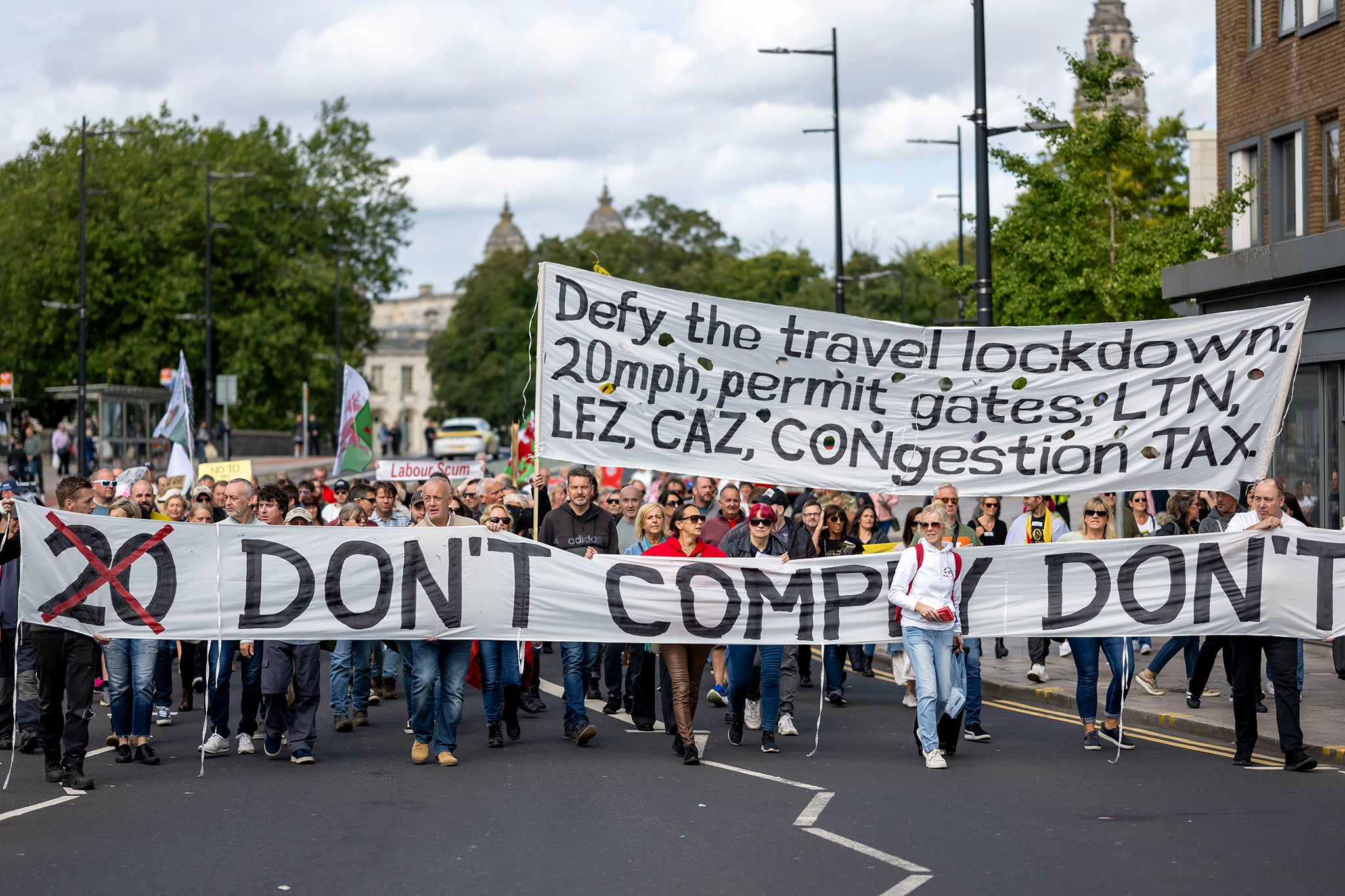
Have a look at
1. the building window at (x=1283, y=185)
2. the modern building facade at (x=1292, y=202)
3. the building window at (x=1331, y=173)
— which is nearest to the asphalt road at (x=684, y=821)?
the modern building facade at (x=1292, y=202)

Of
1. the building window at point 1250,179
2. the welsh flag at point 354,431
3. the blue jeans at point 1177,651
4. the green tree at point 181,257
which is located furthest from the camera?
the green tree at point 181,257

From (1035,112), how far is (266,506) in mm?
15993

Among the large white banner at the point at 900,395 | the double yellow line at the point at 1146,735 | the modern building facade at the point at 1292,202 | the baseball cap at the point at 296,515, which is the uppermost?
the modern building facade at the point at 1292,202

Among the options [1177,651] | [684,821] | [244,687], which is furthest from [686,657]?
[1177,651]

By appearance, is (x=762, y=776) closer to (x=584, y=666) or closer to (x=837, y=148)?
(x=584, y=666)

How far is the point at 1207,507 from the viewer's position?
550 inches

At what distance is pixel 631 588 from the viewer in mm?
11031

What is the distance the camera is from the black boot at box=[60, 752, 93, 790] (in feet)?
31.6

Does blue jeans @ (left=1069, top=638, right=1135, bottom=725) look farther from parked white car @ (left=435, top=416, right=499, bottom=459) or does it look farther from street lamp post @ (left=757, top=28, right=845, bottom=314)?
parked white car @ (left=435, top=416, right=499, bottom=459)

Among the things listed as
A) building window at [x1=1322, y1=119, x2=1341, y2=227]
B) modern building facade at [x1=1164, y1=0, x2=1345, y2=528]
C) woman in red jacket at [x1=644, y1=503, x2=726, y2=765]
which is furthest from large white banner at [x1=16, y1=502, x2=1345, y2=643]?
building window at [x1=1322, y1=119, x2=1341, y2=227]

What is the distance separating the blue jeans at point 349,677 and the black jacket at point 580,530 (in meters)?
1.59

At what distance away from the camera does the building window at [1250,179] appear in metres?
22.1

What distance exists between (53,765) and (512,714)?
3.18 metres

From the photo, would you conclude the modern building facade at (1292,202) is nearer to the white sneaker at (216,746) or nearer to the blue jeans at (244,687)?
the blue jeans at (244,687)
